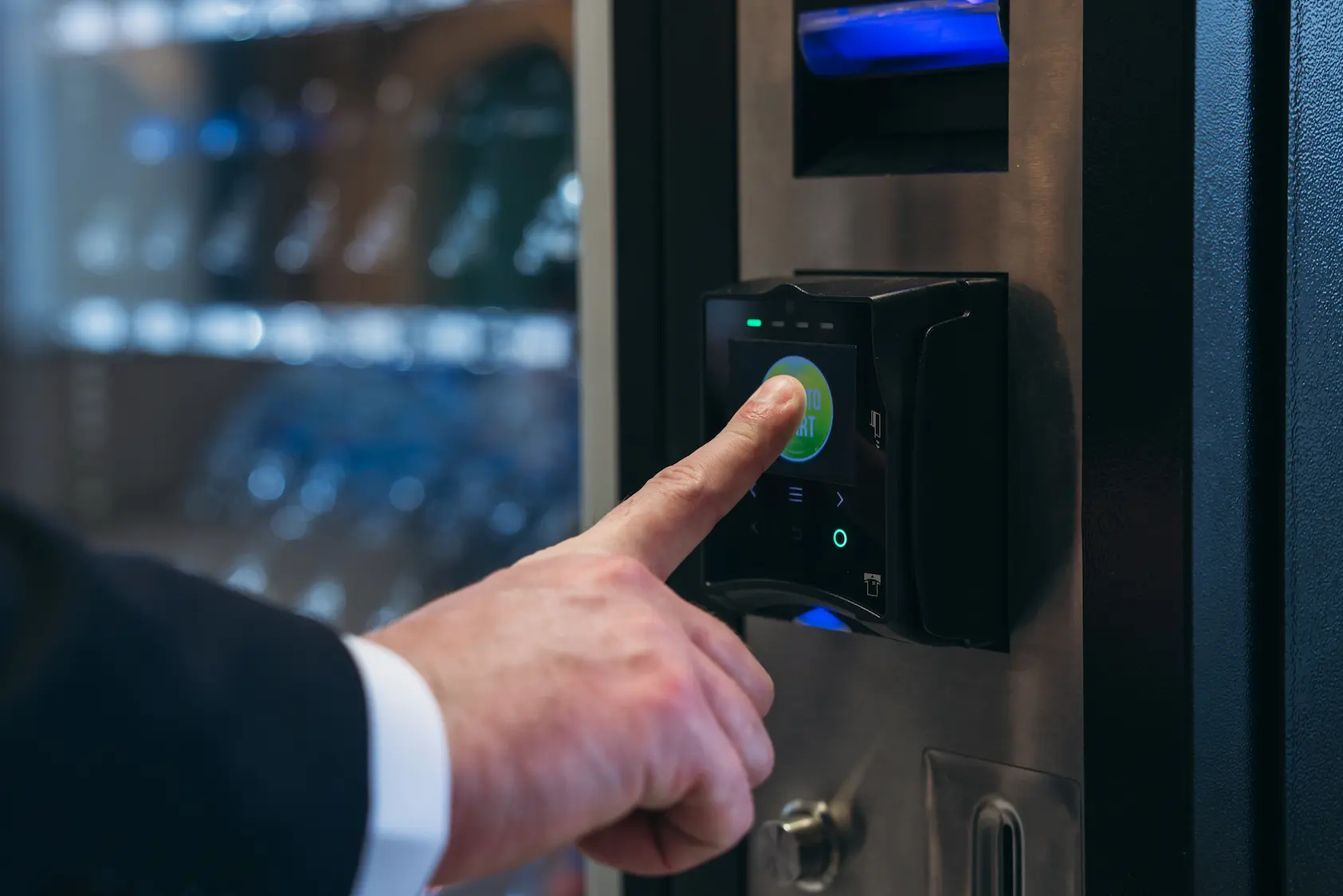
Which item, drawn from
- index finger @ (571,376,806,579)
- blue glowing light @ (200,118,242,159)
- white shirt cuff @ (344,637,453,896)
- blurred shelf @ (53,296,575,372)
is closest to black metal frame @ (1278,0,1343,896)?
index finger @ (571,376,806,579)

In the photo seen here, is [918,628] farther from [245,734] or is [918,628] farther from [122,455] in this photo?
[122,455]

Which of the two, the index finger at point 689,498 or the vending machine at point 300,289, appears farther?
the vending machine at point 300,289

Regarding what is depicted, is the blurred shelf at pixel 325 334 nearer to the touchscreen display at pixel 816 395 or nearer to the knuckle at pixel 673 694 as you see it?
the touchscreen display at pixel 816 395

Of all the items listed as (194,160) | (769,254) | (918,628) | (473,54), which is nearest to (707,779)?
(918,628)

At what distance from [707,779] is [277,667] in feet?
0.58

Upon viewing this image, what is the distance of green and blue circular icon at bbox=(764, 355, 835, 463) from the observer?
684 mm

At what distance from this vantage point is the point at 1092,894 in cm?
66

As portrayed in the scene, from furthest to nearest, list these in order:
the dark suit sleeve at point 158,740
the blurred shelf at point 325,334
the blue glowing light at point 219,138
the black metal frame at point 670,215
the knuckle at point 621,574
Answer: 1. the blue glowing light at point 219,138
2. the blurred shelf at point 325,334
3. the black metal frame at point 670,215
4. the knuckle at point 621,574
5. the dark suit sleeve at point 158,740

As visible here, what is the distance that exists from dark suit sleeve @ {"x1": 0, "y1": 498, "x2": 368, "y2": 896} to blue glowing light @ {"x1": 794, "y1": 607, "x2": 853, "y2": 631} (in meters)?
0.29

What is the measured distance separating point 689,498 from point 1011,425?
180 mm

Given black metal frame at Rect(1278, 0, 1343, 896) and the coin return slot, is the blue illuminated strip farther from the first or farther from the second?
the coin return slot

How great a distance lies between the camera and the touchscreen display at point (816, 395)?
674mm

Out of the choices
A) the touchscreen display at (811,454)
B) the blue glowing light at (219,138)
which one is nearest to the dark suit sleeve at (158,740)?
the touchscreen display at (811,454)

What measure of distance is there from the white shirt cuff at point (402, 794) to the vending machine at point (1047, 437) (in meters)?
0.25
